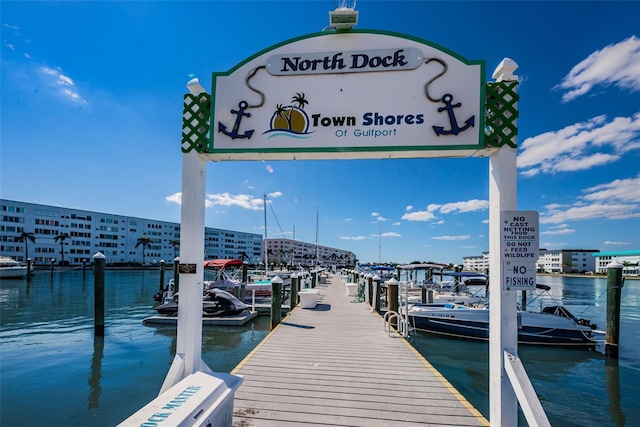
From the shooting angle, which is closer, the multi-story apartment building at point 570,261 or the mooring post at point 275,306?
the mooring post at point 275,306

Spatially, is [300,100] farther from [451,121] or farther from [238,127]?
[451,121]

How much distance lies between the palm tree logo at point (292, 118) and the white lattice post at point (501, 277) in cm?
225

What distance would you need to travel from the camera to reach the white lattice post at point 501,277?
3.59 m

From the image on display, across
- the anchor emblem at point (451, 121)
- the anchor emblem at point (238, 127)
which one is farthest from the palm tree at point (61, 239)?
the anchor emblem at point (451, 121)

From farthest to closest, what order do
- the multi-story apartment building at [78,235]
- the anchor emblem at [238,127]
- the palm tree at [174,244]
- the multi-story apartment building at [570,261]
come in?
the multi-story apartment building at [570,261] < the palm tree at [174,244] < the multi-story apartment building at [78,235] < the anchor emblem at [238,127]

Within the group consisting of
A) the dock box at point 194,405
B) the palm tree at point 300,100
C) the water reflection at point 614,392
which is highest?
the palm tree at point 300,100

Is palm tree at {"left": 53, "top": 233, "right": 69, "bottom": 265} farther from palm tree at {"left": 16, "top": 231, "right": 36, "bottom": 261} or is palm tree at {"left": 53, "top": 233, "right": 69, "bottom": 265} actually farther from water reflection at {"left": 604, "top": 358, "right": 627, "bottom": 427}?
water reflection at {"left": 604, "top": 358, "right": 627, "bottom": 427}

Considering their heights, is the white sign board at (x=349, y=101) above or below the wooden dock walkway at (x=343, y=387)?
above

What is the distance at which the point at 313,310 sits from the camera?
12609 mm

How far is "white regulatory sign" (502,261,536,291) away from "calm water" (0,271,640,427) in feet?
18.8

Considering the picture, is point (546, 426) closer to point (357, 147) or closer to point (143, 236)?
point (357, 147)

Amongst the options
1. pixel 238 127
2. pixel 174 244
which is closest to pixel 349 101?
pixel 238 127

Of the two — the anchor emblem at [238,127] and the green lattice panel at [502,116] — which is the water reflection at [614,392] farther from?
the anchor emblem at [238,127]

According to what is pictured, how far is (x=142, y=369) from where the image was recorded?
1024 cm
